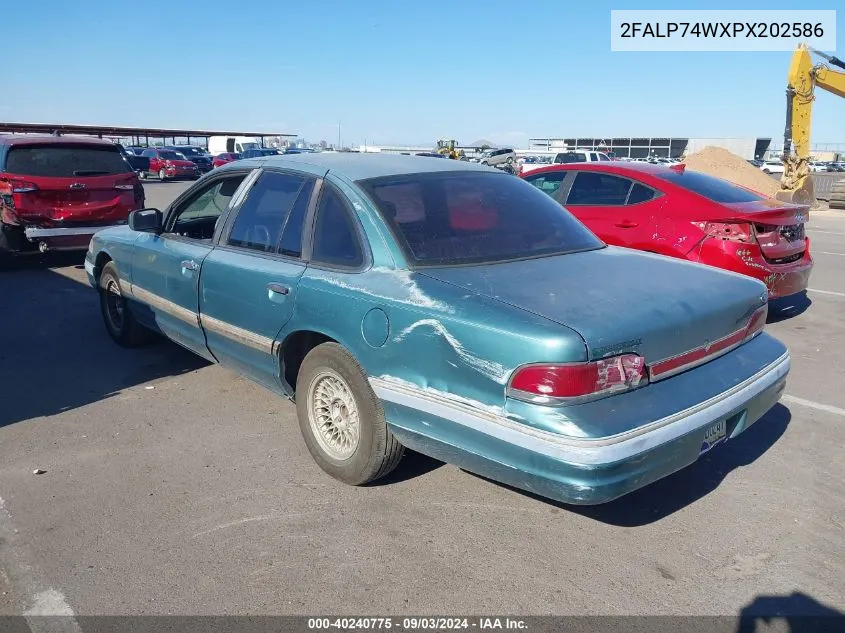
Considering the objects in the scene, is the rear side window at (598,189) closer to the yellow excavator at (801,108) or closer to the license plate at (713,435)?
the license plate at (713,435)

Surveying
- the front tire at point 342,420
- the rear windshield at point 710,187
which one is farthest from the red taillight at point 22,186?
the rear windshield at point 710,187

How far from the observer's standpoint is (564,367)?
2730 millimetres

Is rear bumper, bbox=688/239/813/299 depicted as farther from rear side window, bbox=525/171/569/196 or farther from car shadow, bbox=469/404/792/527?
car shadow, bbox=469/404/792/527

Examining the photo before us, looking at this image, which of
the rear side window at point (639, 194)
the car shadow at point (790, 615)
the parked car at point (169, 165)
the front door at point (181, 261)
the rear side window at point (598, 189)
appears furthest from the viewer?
the parked car at point (169, 165)

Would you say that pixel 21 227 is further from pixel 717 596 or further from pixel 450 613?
pixel 717 596

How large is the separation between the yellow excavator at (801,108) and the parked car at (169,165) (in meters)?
26.3

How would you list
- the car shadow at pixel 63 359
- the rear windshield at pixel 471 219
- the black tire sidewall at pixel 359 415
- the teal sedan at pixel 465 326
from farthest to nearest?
the car shadow at pixel 63 359, the rear windshield at pixel 471 219, the black tire sidewall at pixel 359 415, the teal sedan at pixel 465 326

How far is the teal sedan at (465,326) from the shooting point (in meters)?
2.80

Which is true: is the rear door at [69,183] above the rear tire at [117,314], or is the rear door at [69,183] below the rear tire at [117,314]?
above

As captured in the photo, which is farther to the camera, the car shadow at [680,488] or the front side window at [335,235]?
the front side window at [335,235]

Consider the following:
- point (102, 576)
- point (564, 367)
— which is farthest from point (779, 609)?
point (102, 576)

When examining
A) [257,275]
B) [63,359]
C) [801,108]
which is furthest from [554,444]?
[801,108]

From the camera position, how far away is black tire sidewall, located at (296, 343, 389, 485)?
343 centimetres

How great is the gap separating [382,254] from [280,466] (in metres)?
1.36
